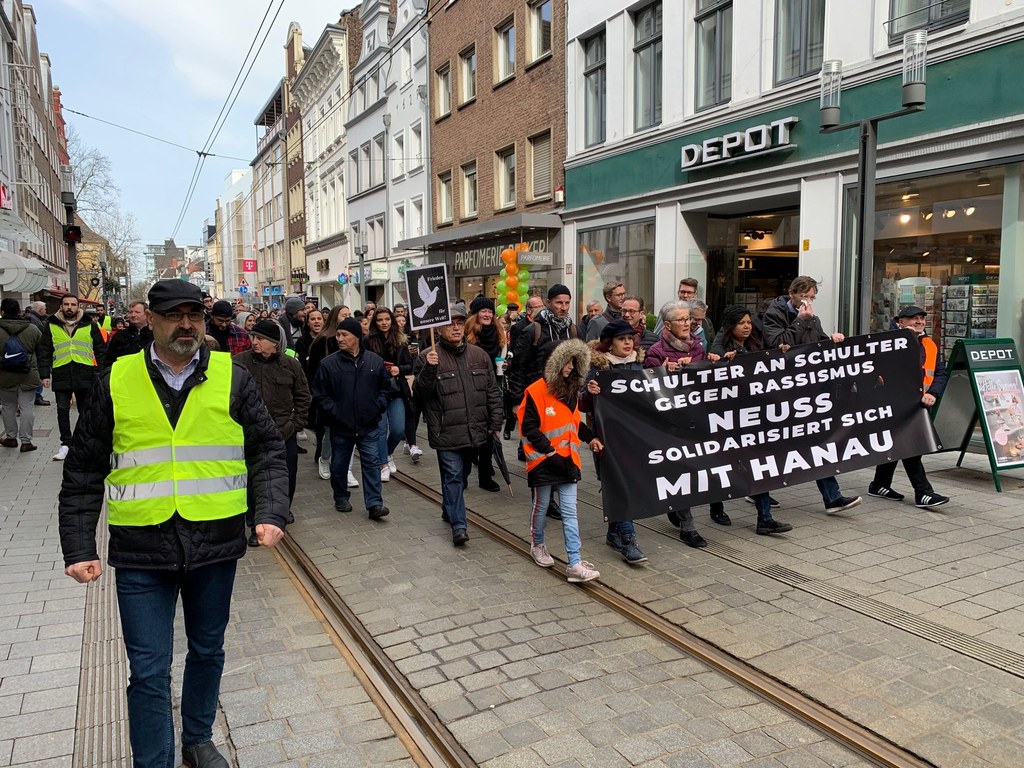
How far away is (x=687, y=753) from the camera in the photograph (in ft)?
10.5

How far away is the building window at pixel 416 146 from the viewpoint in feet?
87.8

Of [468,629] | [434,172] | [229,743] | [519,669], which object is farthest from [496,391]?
[434,172]

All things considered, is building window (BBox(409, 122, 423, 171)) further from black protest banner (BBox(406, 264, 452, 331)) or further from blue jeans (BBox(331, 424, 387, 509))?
black protest banner (BBox(406, 264, 452, 331))

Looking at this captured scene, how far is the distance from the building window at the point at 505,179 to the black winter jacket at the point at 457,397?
14.9 metres

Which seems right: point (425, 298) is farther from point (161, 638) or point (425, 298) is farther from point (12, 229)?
point (12, 229)

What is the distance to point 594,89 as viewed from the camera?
1689cm

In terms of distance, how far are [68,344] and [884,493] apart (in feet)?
31.5

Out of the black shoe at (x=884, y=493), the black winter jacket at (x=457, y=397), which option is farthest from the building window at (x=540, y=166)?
the black winter jacket at (x=457, y=397)

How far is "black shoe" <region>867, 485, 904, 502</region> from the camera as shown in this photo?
7.16 meters

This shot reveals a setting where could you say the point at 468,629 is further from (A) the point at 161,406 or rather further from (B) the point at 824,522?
(B) the point at 824,522

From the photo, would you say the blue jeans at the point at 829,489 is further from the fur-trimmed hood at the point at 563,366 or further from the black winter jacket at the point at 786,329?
the fur-trimmed hood at the point at 563,366

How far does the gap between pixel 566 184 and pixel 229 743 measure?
52.0 feet

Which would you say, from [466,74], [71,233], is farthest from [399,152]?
[71,233]

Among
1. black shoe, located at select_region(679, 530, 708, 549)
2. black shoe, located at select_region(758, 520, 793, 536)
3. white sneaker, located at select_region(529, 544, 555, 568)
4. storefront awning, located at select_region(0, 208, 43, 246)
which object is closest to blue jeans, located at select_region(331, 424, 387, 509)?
white sneaker, located at select_region(529, 544, 555, 568)
